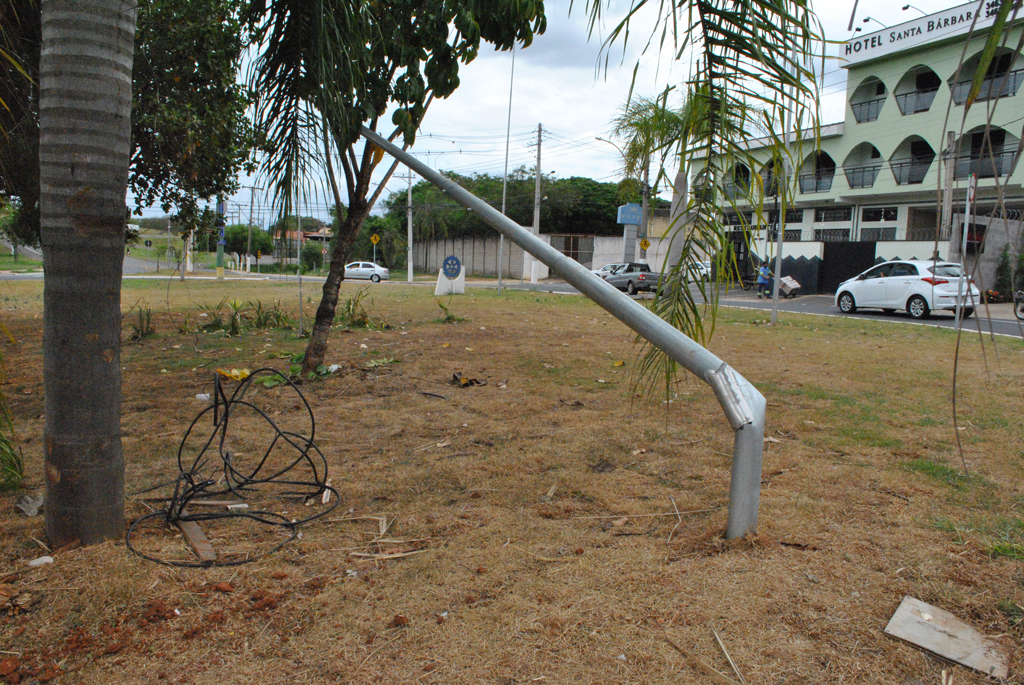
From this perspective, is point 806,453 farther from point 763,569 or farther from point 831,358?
point 831,358

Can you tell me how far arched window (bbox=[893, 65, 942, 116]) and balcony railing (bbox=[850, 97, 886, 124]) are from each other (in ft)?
2.44

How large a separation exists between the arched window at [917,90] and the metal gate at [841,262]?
5.28 metres

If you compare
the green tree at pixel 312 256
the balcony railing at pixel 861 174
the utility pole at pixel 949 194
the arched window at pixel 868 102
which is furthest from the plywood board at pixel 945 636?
the green tree at pixel 312 256

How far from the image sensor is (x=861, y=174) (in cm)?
2620

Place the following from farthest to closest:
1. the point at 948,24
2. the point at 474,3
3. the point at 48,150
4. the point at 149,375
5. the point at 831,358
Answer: the point at 948,24 → the point at 831,358 → the point at 149,375 → the point at 474,3 → the point at 48,150

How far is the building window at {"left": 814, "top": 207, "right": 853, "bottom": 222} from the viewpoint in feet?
92.5

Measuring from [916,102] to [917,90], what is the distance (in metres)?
0.54

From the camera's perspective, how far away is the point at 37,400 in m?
5.44

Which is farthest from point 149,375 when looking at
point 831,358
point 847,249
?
point 847,249

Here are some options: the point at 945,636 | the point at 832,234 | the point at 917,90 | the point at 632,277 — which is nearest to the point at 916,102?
the point at 917,90

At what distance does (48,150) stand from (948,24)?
21.7 m

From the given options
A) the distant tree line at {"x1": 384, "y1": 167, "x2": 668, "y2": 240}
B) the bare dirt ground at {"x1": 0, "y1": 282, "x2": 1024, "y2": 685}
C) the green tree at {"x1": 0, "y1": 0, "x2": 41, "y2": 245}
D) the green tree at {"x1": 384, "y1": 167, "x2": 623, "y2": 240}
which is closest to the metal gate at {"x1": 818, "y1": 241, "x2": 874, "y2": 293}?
the distant tree line at {"x1": 384, "y1": 167, "x2": 668, "y2": 240}

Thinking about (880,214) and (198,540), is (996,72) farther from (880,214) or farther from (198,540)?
(880,214)

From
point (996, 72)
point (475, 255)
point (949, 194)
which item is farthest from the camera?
point (475, 255)
